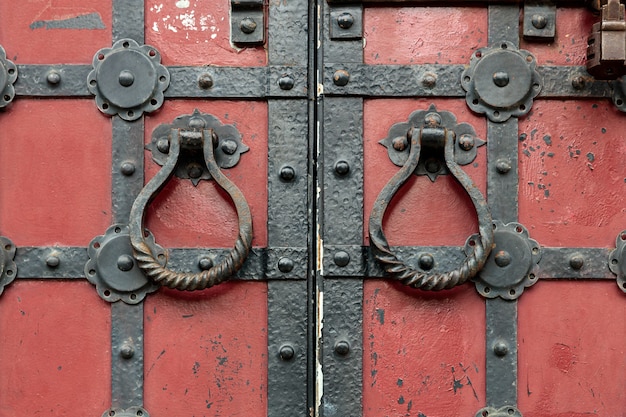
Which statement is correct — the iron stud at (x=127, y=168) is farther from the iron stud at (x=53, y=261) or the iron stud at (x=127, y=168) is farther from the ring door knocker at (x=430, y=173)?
the ring door knocker at (x=430, y=173)

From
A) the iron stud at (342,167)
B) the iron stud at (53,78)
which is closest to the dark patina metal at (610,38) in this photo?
the iron stud at (342,167)

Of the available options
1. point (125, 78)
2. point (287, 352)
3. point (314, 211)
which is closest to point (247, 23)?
point (125, 78)

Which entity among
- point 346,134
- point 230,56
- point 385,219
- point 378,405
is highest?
point 230,56

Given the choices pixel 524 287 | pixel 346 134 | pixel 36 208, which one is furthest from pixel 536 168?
pixel 36 208

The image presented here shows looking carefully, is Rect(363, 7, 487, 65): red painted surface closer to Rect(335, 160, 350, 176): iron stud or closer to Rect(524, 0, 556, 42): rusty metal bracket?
Rect(524, 0, 556, 42): rusty metal bracket

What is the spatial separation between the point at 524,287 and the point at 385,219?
0.25 meters

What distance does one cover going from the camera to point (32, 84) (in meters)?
1.25

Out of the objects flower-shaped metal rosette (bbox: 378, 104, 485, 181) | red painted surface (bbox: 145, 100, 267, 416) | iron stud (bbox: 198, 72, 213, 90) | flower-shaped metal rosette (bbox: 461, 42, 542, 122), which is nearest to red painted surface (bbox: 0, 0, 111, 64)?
iron stud (bbox: 198, 72, 213, 90)

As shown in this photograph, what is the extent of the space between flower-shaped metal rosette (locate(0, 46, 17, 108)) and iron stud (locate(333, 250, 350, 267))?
0.59 metres

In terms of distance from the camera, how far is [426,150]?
1231 mm

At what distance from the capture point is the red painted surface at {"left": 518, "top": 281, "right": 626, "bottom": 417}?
122 cm

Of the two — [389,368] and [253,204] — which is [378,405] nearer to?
[389,368]

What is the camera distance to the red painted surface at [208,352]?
122 centimetres

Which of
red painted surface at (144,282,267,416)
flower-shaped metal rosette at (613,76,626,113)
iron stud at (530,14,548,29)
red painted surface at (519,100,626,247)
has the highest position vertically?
iron stud at (530,14,548,29)
